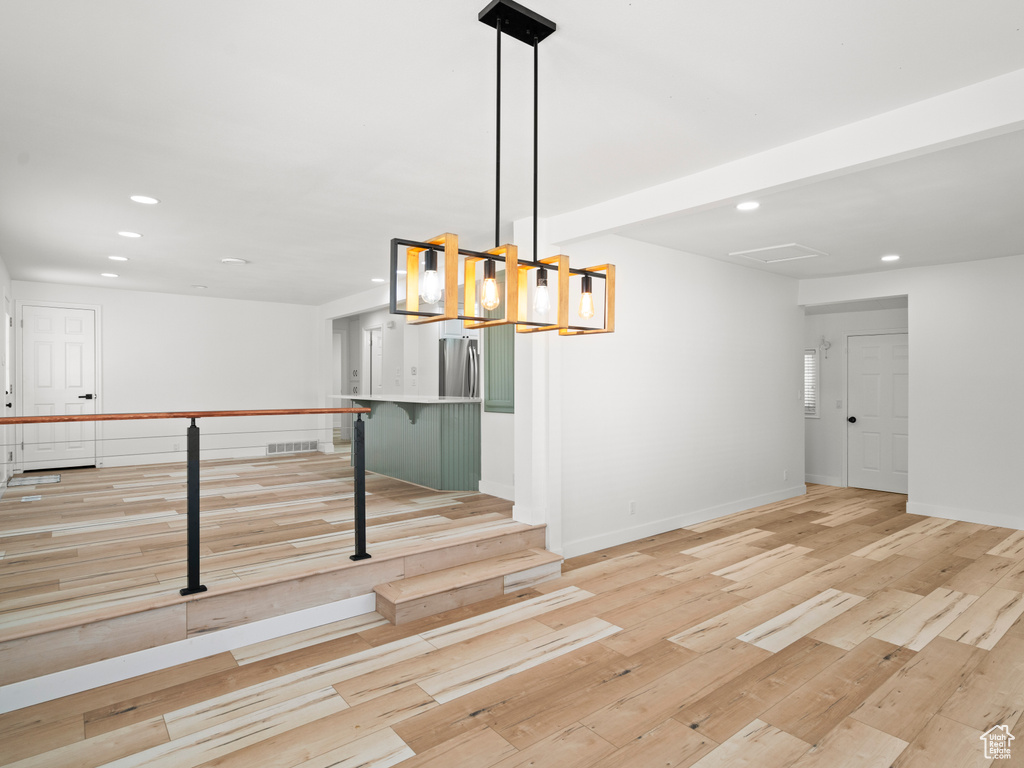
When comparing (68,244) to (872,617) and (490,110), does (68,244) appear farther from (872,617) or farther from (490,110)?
(872,617)

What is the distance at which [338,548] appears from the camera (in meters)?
3.77

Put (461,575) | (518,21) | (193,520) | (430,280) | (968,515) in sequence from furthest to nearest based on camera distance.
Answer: (968,515) → (461,575) → (193,520) → (430,280) → (518,21)

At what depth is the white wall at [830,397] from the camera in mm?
7277

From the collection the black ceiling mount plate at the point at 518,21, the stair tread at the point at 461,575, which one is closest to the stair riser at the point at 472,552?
the stair tread at the point at 461,575

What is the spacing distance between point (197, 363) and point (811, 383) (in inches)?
322

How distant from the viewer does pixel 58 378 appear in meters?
7.21

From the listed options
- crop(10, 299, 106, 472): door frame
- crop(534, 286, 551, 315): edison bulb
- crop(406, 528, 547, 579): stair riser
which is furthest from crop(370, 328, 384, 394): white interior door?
crop(534, 286, 551, 315): edison bulb

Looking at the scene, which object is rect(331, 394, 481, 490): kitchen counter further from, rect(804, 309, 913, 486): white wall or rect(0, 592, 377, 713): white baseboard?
rect(804, 309, 913, 486): white wall

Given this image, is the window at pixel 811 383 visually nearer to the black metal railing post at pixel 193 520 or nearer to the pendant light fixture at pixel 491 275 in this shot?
the pendant light fixture at pixel 491 275

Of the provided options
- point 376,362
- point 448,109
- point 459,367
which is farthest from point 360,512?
point 376,362

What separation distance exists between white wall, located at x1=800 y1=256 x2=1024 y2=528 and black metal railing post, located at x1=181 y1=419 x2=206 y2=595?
6276 mm

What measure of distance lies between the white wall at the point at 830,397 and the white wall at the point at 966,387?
3.92 feet

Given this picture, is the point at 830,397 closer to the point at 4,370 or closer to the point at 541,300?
the point at 541,300

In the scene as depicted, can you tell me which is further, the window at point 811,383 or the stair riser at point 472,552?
the window at point 811,383
